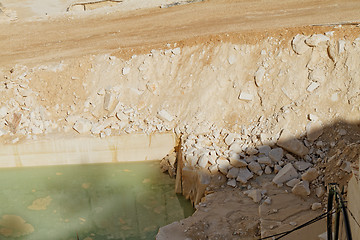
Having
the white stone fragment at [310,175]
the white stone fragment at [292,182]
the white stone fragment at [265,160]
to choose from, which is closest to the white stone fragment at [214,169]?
the white stone fragment at [265,160]

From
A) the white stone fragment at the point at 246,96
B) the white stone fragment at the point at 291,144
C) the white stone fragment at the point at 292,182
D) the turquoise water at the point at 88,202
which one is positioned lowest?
the turquoise water at the point at 88,202

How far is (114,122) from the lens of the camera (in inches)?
551

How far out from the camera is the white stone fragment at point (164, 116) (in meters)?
13.7

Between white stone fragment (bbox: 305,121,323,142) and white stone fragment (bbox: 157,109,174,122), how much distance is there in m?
4.37

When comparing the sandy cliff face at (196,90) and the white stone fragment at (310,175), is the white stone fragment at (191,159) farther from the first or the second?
the white stone fragment at (310,175)

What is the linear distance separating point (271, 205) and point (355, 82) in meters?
4.66

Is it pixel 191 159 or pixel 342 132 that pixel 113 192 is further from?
pixel 342 132

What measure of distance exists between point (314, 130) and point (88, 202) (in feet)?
23.1

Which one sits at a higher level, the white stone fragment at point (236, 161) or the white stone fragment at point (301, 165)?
the white stone fragment at point (301, 165)

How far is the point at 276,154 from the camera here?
11.6m

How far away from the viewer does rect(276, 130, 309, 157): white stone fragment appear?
11445 mm

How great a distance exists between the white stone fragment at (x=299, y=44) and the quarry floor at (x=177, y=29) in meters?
0.23

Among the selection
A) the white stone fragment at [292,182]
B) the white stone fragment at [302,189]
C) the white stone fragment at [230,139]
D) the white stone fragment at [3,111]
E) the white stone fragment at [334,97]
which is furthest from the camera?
the white stone fragment at [3,111]

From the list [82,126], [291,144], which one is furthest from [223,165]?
[82,126]
